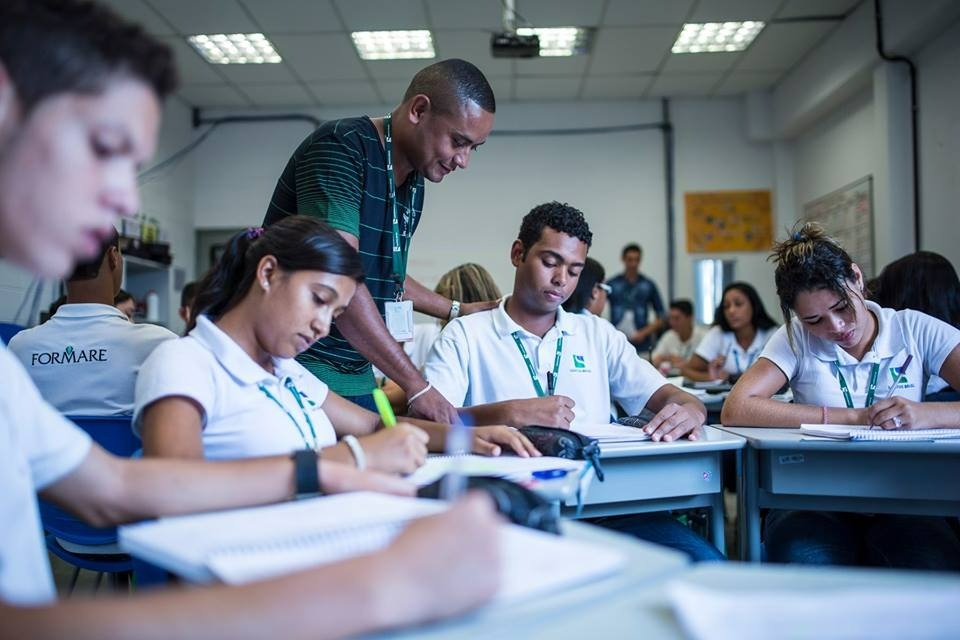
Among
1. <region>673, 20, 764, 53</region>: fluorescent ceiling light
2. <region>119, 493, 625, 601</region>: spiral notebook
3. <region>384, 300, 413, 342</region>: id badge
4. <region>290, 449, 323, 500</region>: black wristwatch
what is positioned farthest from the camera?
<region>673, 20, 764, 53</region>: fluorescent ceiling light

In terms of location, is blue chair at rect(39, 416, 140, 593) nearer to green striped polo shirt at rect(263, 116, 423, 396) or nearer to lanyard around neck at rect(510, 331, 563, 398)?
green striped polo shirt at rect(263, 116, 423, 396)

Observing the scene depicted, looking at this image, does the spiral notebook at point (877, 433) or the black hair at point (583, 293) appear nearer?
the spiral notebook at point (877, 433)

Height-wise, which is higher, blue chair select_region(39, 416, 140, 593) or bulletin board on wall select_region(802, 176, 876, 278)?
bulletin board on wall select_region(802, 176, 876, 278)

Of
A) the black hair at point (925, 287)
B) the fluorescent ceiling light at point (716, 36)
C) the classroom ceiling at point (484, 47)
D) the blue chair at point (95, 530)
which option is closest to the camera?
the blue chair at point (95, 530)

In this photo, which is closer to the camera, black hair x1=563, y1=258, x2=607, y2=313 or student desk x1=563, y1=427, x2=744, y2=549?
student desk x1=563, y1=427, x2=744, y2=549

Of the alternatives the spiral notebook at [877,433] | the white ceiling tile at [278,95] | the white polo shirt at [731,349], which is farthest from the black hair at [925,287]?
the white ceiling tile at [278,95]

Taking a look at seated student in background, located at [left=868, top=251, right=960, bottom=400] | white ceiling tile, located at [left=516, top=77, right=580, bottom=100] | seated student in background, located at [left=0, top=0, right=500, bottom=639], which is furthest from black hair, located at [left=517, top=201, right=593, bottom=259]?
white ceiling tile, located at [left=516, top=77, right=580, bottom=100]

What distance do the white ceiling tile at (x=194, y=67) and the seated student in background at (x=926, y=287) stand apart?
4.67 meters

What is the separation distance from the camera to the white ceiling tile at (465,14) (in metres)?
4.85

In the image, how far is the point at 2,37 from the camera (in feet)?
2.03

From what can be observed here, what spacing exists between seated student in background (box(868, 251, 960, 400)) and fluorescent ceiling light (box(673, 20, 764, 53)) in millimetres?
3076

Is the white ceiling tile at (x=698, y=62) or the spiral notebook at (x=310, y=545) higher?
the white ceiling tile at (x=698, y=62)

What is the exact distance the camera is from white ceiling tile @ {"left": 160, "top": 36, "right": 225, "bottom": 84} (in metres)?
5.40

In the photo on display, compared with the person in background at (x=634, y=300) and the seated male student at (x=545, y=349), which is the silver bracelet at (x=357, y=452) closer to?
the seated male student at (x=545, y=349)
